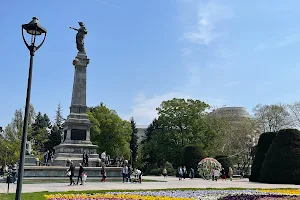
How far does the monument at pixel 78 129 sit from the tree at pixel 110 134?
2782 centimetres

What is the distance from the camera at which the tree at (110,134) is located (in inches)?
2675

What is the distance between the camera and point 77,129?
37781 mm

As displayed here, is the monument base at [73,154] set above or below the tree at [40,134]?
below

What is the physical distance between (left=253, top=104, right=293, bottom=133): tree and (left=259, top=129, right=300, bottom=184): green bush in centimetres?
2189

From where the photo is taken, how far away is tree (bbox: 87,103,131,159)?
67.9m

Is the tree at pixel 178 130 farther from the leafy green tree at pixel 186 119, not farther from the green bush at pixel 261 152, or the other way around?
the green bush at pixel 261 152

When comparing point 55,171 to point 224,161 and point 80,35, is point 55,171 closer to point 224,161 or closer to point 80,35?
point 80,35

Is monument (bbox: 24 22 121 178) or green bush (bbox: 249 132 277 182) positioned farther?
green bush (bbox: 249 132 277 182)

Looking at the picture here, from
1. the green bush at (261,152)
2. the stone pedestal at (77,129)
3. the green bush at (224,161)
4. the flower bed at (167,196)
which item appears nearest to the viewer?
the flower bed at (167,196)

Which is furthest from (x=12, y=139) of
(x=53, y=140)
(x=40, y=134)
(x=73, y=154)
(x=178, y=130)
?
(x=178, y=130)

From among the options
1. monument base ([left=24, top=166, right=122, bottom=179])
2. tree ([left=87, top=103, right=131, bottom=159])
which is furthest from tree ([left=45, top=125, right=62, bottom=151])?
monument base ([left=24, top=166, right=122, bottom=179])

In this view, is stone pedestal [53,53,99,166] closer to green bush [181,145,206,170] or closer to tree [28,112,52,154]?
green bush [181,145,206,170]

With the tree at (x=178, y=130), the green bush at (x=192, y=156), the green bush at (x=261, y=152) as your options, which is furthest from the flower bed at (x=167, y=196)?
the tree at (x=178, y=130)

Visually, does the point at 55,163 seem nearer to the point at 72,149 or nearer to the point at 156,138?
the point at 72,149
